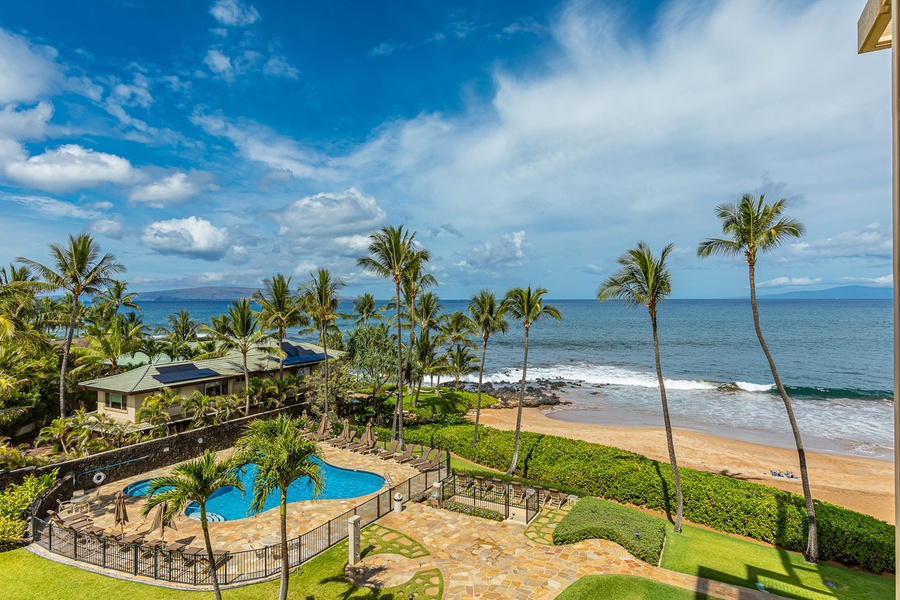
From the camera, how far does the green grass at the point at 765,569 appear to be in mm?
12633

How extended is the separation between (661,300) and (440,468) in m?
13.3

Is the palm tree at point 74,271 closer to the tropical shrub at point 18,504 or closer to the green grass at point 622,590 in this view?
the tropical shrub at point 18,504

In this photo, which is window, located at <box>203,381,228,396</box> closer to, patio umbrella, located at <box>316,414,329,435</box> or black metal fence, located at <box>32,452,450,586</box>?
patio umbrella, located at <box>316,414,329,435</box>

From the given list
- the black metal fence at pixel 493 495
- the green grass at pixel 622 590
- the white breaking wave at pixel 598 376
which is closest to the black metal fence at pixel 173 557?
the black metal fence at pixel 493 495

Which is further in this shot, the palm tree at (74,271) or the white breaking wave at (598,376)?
Result: the white breaking wave at (598,376)

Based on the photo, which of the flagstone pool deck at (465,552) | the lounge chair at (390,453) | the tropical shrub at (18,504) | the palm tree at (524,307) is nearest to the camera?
the flagstone pool deck at (465,552)

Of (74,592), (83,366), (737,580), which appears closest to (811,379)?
(737,580)

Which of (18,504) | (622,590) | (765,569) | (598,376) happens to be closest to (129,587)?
(18,504)

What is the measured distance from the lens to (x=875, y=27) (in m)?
3.80

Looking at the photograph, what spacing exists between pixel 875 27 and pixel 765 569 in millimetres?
16095

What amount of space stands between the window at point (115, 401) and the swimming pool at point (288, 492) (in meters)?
6.71

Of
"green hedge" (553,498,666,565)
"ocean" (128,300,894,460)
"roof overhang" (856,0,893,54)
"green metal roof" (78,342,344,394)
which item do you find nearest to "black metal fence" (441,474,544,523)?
"green hedge" (553,498,666,565)

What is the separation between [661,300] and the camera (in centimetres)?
1686

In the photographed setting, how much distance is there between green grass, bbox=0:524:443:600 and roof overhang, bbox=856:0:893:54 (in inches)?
541
